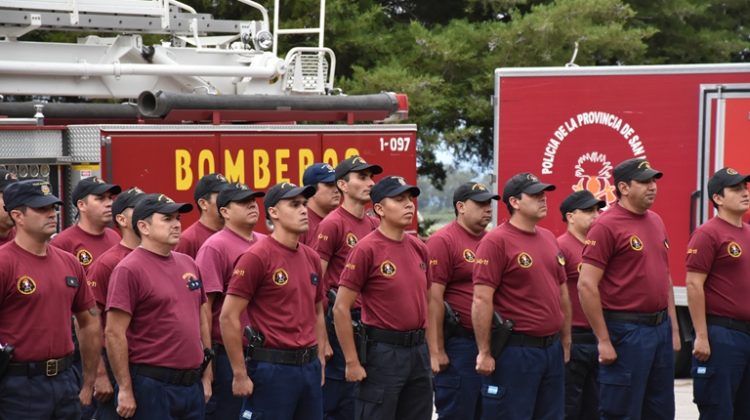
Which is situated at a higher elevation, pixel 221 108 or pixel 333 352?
pixel 221 108

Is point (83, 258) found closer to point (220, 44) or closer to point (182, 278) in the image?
point (182, 278)

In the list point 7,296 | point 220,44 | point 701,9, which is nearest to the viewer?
point 7,296

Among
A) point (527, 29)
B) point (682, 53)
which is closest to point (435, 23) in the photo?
point (527, 29)

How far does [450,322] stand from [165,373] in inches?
86.9

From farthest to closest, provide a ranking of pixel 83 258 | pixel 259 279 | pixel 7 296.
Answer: pixel 83 258
pixel 259 279
pixel 7 296

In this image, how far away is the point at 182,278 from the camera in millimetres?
7102

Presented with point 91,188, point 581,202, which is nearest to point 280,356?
point 91,188

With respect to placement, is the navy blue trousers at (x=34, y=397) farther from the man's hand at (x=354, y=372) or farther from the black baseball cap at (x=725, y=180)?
the black baseball cap at (x=725, y=180)

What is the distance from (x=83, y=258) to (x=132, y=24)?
125 inches

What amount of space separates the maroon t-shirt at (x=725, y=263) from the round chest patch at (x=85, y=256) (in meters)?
3.66

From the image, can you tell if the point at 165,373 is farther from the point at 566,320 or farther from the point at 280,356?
the point at 566,320

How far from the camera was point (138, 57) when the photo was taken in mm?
10977

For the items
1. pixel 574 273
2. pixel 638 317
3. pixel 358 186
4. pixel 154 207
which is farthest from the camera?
pixel 574 273

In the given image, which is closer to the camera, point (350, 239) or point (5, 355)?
point (5, 355)
